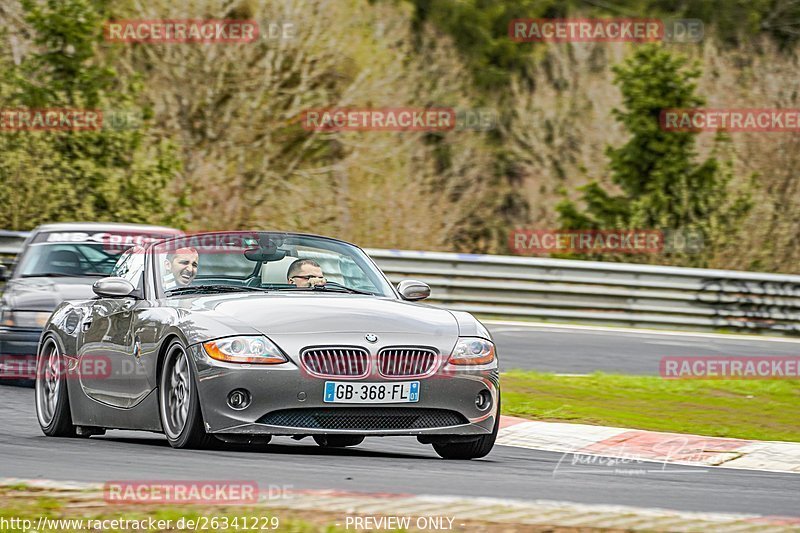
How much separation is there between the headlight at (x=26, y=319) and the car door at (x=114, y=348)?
394 cm

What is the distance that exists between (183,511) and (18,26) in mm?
24391

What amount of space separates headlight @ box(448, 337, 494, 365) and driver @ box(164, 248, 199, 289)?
1765 millimetres

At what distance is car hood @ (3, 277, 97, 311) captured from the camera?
45.4ft

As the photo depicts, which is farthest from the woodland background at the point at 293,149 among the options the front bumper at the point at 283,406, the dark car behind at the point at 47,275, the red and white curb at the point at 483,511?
the red and white curb at the point at 483,511

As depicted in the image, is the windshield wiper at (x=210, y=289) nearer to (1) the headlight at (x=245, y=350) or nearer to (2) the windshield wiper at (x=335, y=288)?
(2) the windshield wiper at (x=335, y=288)

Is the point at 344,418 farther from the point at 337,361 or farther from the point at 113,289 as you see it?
the point at 113,289

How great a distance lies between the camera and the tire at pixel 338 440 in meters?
8.33

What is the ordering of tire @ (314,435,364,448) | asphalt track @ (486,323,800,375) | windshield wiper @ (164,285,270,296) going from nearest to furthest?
tire @ (314,435,364,448)
windshield wiper @ (164,285,270,296)
asphalt track @ (486,323,800,375)

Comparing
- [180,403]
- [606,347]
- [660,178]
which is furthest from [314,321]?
[660,178]

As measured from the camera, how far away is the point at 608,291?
22422mm

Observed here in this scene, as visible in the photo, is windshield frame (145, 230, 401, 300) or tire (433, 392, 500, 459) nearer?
tire (433, 392, 500, 459)

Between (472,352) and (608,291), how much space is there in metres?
14.1

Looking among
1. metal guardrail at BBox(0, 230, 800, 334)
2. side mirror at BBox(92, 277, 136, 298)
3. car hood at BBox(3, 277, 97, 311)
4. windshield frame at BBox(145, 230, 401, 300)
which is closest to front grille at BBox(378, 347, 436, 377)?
windshield frame at BBox(145, 230, 401, 300)

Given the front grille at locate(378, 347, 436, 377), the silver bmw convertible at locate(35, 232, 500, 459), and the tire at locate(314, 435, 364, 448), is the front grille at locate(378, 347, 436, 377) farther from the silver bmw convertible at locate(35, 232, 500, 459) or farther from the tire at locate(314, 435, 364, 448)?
the tire at locate(314, 435, 364, 448)
